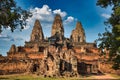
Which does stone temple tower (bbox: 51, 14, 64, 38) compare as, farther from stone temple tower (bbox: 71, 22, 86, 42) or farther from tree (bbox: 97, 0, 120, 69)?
tree (bbox: 97, 0, 120, 69)

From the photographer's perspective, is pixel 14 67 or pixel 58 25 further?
pixel 58 25

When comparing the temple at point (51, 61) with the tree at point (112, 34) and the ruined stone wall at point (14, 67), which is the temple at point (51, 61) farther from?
the tree at point (112, 34)

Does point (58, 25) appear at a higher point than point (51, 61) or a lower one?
higher

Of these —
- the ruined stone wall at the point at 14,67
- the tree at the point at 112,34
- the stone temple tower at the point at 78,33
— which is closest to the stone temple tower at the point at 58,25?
the stone temple tower at the point at 78,33

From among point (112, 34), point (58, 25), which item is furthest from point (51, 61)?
point (58, 25)

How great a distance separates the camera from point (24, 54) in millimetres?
72062

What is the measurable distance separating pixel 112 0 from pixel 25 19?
9.44 metres

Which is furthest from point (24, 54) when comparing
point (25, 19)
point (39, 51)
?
point (25, 19)

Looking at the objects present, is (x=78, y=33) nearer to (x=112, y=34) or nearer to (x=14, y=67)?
(x=14, y=67)

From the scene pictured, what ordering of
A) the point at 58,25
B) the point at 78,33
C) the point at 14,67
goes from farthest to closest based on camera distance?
1. the point at 78,33
2. the point at 58,25
3. the point at 14,67

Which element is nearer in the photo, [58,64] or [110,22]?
[110,22]

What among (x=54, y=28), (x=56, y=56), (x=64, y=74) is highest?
(x=54, y=28)

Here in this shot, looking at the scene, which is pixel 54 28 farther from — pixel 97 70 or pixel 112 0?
pixel 112 0

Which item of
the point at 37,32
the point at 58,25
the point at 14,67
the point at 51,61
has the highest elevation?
→ the point at 58,25
